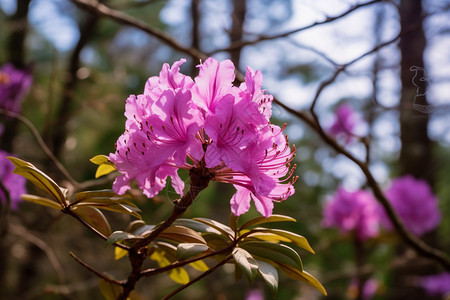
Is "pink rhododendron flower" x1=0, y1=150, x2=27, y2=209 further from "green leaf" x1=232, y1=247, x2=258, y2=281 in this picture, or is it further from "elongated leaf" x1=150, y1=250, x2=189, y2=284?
"green leaf" x1=232, y1=247, x2=258, y2=281

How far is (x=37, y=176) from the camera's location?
0.57m

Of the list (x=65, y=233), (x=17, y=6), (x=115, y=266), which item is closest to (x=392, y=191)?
(x=65, y=233)

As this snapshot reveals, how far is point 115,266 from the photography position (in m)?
3.60

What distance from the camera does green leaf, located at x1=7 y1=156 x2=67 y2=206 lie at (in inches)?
22.0

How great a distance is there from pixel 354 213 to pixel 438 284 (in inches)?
28.3

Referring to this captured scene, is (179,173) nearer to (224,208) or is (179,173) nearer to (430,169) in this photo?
(430,169)

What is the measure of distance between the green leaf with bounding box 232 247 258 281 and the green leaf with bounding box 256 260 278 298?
12 millimetres

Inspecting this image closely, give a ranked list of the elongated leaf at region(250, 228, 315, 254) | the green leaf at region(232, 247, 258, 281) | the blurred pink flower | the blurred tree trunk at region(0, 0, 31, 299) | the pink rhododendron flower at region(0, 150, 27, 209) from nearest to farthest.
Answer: the green leaf at region(232, 247, 258, 281)
the elongated leaf at region(250, 228, 315, 254)
the pink rhododendron flower at region(0, 150, 27, 209)
the blurred tree trunk at region(0, 0, 31, 299)
the blurred pink flower

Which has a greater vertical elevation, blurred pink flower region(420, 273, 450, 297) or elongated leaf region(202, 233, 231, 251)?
elongated leaf region(202, 233, 231, 251)

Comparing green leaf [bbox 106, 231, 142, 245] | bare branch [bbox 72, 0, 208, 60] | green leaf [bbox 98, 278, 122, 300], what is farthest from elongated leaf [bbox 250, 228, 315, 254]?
bare branch [bbox 72, 0, 208, 60]

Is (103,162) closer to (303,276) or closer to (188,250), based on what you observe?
(188,250)

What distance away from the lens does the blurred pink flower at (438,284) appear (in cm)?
244

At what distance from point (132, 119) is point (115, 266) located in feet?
10.7

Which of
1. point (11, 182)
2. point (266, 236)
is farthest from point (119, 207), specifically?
point (11, 182)
